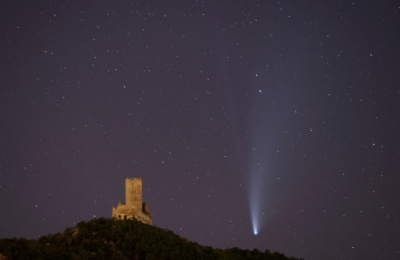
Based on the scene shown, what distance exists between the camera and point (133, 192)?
5903 centimetres

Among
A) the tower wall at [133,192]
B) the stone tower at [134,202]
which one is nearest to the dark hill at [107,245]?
the stone tower at [134,202]

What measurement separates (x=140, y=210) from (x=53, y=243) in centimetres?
3430

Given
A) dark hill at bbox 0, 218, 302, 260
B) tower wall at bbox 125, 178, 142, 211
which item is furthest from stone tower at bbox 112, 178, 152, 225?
dark hill at bbox 0, 218, 302, 260

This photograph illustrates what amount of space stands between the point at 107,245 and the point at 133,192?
Answer: 118 ft

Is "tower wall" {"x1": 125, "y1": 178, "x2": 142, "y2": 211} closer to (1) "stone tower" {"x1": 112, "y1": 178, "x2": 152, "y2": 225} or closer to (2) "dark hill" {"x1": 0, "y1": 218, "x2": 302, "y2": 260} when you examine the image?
(1) "stone tower" {"x1": 112, "y1": 178, "x2": 152, "y2": 225}

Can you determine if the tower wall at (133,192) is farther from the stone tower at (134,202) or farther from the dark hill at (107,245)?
the dark hill at (107,245)

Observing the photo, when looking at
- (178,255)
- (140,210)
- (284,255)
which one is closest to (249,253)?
(284,255)

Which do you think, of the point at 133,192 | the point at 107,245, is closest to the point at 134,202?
the point at 133,192

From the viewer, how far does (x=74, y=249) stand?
2212cm

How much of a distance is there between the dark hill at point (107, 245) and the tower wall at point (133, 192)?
29907 mm

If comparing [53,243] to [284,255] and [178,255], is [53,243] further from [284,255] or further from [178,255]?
[284,255]

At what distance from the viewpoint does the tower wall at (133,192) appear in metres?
58.5

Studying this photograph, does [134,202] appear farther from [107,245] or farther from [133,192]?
[107,245]

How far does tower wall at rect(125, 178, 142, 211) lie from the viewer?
192 feet
